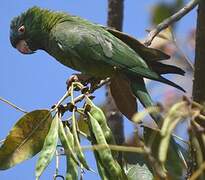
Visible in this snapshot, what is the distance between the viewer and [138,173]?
2.01m

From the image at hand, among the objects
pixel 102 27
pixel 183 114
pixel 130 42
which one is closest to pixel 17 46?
pixel 102 27

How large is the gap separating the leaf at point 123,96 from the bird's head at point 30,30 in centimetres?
77

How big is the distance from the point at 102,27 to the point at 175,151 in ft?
4.36

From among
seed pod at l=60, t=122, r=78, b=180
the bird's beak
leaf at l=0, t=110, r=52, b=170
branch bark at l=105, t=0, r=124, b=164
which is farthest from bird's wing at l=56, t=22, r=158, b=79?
seed pod at l=60, t=122, r=78, b=180

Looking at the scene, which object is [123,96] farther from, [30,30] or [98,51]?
[30,30]

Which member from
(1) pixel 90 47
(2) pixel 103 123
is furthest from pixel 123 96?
(2) pixel 103 123

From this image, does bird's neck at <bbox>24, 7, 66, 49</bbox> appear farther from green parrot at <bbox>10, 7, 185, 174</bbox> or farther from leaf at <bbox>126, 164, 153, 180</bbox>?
leaf at <bbox>126, 164, 153, 180</bbox>

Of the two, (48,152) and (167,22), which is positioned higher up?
(167,22)

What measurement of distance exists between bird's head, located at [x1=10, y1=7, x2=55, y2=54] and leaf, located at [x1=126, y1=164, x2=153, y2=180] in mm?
1519

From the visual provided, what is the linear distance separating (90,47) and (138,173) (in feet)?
3.80

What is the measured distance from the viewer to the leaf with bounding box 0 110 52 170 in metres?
1.96

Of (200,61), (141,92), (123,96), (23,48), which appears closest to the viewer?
(200,61)

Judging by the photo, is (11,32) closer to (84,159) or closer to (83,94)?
(83,94)

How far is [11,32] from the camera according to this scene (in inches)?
139
